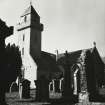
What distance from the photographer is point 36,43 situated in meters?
47.3

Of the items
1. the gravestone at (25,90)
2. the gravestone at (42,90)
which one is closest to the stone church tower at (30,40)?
the gravestone at (25,90)

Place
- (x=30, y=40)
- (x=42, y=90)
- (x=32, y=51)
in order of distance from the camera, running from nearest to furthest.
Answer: (x=42, y=90) → (x=30, y=40) → (x=32, y=51)

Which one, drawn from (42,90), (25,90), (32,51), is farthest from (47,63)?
(42,90)

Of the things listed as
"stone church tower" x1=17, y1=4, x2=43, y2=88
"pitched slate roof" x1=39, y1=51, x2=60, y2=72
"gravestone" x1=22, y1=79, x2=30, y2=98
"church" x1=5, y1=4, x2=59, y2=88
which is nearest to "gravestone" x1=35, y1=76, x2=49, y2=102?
"gravestone" x1=22, y1=79, x2=30, y2=98

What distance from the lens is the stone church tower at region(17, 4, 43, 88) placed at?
45875 mm

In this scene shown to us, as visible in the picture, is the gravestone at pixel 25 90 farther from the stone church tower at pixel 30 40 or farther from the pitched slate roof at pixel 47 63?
the pitched slate roof at pixel 47 63

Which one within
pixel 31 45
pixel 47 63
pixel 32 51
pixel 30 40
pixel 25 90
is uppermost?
pixel 30 40

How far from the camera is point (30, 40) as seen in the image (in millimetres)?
46406

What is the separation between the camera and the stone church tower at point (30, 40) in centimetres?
4588

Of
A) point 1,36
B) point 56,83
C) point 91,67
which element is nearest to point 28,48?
point 56,83

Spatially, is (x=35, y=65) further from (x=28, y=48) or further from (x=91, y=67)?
(x=91, y=67)

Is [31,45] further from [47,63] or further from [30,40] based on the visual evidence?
[47,63]

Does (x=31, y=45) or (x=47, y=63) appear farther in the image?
(x=47, y=63)

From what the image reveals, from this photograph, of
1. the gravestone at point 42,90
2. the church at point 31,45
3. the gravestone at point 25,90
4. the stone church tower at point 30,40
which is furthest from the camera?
the stone church tower at point 30,40
